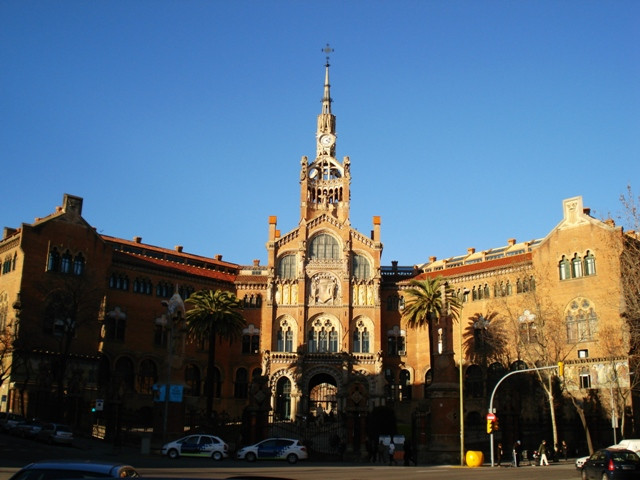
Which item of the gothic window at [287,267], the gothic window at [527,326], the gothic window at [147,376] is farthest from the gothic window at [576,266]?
the gothic window at [147,376]

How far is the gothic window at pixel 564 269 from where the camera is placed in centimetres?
6242

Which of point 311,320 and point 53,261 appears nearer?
point 53,261

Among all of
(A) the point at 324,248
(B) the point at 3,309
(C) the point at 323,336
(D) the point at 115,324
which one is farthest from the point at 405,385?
(B) the point at 3,309

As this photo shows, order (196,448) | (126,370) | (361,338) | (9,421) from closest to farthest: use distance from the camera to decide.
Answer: (196,448) → (9,421) → (126,370) → (361,338)

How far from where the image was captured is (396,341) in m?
→ 74.0

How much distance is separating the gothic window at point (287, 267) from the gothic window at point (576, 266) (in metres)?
27.1

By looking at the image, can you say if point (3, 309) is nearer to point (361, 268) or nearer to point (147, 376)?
point (147, 376)

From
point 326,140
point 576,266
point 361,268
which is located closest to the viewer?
point 576,266

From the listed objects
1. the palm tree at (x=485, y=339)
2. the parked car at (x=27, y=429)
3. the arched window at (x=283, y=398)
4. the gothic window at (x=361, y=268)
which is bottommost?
the parked car at (x=27, y=429)

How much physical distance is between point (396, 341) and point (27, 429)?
39500mm

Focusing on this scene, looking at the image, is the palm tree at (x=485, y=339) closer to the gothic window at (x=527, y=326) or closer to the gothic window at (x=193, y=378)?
the gothic window at (x=527, y=326)

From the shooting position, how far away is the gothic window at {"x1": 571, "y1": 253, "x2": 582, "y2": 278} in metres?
61.7

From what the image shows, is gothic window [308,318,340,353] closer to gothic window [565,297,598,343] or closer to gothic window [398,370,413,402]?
gothic window [398,370,413,402]

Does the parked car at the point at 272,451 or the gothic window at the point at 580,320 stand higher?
the gothic window at the point at 580,320
